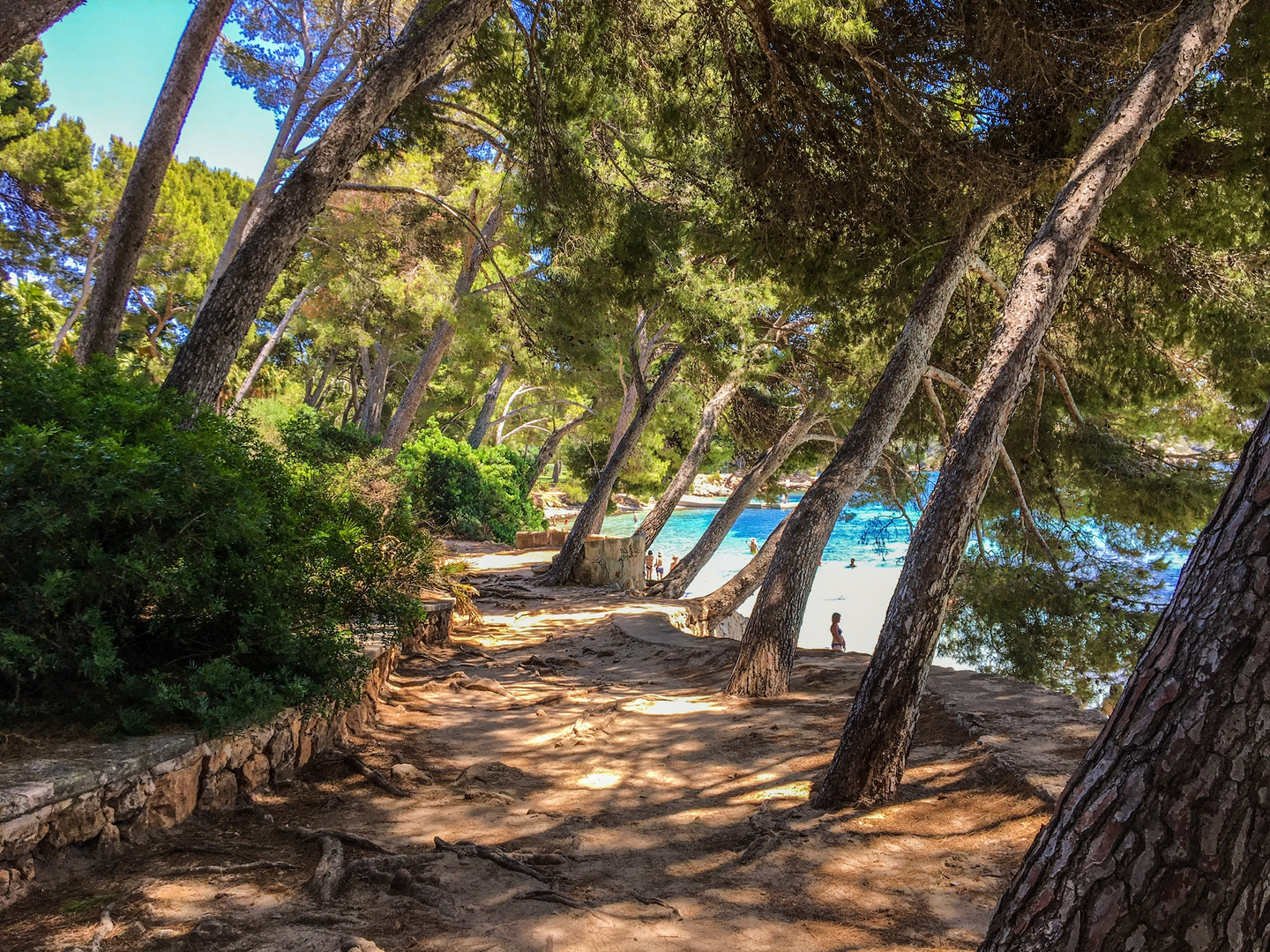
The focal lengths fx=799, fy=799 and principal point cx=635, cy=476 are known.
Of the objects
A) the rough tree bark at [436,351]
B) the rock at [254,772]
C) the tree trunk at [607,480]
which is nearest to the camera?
the rock at [254,772]

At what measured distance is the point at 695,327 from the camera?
29.7 ft

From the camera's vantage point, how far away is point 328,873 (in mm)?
2691

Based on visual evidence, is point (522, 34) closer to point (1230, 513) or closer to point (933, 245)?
point (933, 245)

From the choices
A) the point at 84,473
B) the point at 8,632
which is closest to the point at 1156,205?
the point at 84,473

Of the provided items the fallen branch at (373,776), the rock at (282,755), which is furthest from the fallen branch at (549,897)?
the rock at (282,755)

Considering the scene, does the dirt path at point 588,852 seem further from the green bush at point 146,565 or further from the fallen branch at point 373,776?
the green bush at point 146,565

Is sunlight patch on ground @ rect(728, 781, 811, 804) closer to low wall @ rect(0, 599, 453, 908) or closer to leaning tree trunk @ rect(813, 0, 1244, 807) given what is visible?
leaning tree trunk @ rect(813, 0, 1244, 807)

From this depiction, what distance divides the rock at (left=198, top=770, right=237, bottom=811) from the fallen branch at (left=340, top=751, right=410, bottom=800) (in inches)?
28.5

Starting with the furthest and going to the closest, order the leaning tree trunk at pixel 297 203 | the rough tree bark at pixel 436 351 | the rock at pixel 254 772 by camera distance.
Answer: the rough tree bark at pixel 436 351, the leaning tree trunk at pixel 297 203, the rock at pixel 254 772

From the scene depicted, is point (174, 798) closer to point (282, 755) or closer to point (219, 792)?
point (219, 792)

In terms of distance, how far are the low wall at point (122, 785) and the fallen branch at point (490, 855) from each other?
3.10 feet

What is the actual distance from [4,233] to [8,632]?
21.4m

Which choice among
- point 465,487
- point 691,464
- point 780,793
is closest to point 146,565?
point 780,793

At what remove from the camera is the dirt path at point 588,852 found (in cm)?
242
